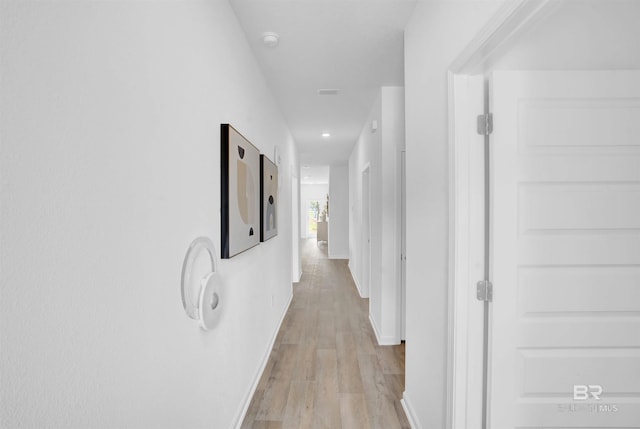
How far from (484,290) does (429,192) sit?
56 cm

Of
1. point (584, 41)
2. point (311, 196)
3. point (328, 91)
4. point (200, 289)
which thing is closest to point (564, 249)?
point (584, 41)

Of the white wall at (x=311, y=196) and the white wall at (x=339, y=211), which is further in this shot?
the white wall at (x=311, y=196)

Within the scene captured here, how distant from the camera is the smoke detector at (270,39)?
208 cm

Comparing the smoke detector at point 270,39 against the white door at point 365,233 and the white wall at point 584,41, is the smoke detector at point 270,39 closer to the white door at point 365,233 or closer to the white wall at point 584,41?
the white wall at point 584,41

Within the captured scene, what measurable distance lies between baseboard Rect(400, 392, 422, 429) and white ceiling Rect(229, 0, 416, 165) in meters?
2.49

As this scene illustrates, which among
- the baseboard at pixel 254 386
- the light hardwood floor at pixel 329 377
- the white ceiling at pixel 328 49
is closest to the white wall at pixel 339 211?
the light hardwood floor at pixel 329 377

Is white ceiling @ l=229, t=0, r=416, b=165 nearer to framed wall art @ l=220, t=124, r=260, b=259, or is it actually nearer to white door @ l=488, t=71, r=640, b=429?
framed wall art @ l=220, t=124, r=260, b=259

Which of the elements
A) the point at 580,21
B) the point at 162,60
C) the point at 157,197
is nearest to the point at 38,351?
the point at 157,197

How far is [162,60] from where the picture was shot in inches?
41.8

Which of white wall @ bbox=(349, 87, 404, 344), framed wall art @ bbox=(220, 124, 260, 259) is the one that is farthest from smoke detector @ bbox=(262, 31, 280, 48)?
white wall @ bbox=(349, 87, 404, 344)

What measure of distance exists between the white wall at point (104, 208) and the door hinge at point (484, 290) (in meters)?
1.16

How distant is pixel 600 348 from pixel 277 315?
2.76m

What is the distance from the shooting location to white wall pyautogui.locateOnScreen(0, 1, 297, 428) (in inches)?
22.7

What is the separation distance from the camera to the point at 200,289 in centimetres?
133
